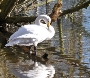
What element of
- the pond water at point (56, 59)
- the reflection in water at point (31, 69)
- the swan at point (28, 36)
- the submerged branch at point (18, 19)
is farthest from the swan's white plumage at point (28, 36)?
the submerged branch at point (18, 19)

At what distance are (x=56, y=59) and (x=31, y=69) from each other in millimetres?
1065

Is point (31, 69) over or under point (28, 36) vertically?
under

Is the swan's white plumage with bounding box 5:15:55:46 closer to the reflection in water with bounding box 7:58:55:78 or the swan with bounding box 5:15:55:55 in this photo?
the swan with bounding box 5:15:55:55

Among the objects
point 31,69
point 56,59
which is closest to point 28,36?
point 56,59

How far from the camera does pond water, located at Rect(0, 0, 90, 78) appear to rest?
7016 mm

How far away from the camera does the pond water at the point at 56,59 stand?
702 centimetres

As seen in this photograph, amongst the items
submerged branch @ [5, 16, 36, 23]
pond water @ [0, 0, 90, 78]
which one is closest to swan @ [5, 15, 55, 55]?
pond water @ [0, 0, 90, 78]

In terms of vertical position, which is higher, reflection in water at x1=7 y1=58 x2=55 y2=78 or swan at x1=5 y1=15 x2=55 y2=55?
swan at x1=5 y1=15 x2=55 y2=55

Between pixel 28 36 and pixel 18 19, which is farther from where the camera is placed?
pixel 18 19

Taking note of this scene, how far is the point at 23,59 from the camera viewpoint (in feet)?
27.3

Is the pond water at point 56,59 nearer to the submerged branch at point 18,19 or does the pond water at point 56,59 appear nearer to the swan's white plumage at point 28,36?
the swan's white plumage at point 28,36

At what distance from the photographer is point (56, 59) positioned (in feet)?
27.3

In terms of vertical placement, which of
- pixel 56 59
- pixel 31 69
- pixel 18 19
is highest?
pixel 18 19

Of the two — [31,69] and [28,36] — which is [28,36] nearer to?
[28,36]
